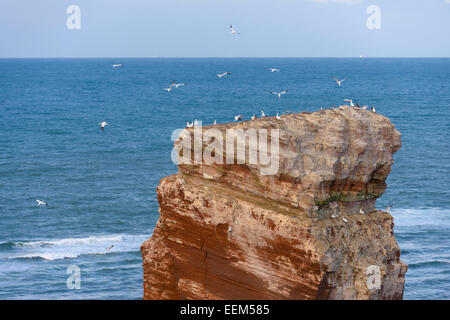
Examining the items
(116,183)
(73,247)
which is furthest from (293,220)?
(116,183)

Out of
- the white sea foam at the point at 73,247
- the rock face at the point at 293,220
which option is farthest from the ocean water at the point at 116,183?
the rock face at the point at 293,220

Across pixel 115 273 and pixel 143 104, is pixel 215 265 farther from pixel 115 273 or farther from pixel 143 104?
pixel 143 104

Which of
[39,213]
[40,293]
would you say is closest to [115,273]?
[40,293]

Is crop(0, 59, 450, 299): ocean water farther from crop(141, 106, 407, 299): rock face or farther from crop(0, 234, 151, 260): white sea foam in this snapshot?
crop(141, 106, 407, 299): rock face

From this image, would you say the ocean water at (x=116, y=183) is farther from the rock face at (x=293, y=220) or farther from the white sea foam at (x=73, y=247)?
the rock face at (x=293, y=220)

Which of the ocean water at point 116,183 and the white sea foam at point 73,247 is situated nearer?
the ocean water at point 116,183

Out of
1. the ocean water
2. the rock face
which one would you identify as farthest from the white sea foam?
the rock face
